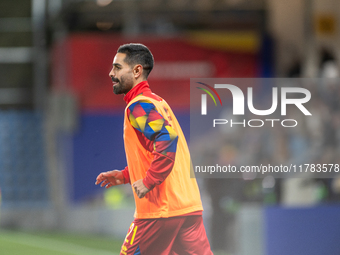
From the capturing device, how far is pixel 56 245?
901 centimetres

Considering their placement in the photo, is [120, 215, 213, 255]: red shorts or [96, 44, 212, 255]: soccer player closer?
[96, 44, 212, 255]: soccer player

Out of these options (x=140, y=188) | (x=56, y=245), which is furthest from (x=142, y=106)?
(x=56, y=245)

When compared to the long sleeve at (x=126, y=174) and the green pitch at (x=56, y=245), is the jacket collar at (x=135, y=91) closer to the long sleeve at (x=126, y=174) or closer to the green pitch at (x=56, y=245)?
the long sleeve at (x=126, y=174)

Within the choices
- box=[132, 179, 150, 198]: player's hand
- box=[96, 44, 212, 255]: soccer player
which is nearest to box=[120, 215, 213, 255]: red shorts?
box=[96, 44, 212, 255]: soccer player

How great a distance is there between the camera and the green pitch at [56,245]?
819 centimetres

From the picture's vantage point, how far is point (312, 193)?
5.36 meters

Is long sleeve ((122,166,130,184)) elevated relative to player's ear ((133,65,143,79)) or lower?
lower

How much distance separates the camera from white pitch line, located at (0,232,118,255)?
823 centimetres

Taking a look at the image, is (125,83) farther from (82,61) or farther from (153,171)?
(82,61)

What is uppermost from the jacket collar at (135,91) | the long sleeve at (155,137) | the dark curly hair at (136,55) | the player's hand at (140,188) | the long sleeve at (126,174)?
the dark curly hair at (136,55)

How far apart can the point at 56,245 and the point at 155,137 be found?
6630 millimetres

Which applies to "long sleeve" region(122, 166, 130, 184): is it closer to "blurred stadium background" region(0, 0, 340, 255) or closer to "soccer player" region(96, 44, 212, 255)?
"soccer player" region(96, 44, 212, 255)

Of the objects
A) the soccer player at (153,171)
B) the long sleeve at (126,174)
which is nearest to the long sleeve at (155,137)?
the soccer player at (153,171)

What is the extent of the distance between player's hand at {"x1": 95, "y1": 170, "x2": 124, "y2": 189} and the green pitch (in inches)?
176
